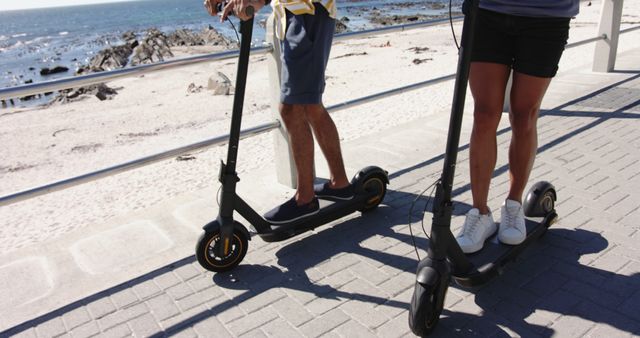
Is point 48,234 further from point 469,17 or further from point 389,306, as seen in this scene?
point 469,17

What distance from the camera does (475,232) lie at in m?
2.80

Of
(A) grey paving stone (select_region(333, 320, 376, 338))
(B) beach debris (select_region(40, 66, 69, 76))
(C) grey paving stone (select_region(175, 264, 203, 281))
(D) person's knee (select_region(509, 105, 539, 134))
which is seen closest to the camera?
(A) grey paving stone (select_region(333, 320, 376, 338))

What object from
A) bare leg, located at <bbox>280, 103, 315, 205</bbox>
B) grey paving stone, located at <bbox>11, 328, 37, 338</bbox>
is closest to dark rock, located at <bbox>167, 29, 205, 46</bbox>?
bare leg, located at <bbox>280, 103, 315, 205</bbox>

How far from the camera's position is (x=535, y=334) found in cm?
234

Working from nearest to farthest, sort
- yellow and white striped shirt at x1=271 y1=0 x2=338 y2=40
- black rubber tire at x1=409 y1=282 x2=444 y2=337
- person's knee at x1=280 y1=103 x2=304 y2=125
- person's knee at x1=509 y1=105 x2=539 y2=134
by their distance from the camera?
1. black rubber tire at x1=409 y1=282 x2=444 y2=337
2. person's knee at x1=509 y1=105 x2=539 y2=134
3. yellow and white striped shirt at x1=271 y1=0 x2=338 y2=40
4. person's knee at x1=280 y1=103 x2=304 y2=125

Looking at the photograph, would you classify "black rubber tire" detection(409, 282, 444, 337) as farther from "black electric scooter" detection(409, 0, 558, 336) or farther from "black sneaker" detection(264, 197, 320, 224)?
"black sneaker" detection(264, 197, 320, 224)

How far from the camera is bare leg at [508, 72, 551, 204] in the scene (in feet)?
8.70

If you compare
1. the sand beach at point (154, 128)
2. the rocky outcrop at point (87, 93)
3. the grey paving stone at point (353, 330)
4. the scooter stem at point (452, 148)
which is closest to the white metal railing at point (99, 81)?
the grey paving stone at point (353, 330)

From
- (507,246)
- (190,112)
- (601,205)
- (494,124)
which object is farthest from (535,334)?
(190,112)

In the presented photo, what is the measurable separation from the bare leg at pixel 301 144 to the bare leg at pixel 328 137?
0.26ft

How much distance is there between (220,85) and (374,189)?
431 inches

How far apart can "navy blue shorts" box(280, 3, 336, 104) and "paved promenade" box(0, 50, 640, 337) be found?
0.95 metres

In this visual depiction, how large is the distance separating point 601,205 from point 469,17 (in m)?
2.13

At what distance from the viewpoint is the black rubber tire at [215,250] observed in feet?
9.46
